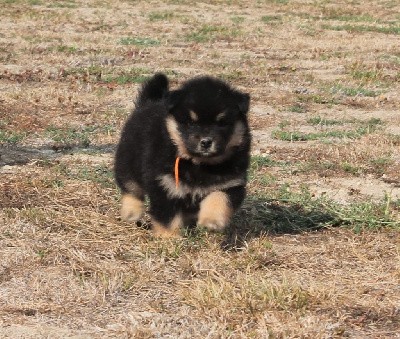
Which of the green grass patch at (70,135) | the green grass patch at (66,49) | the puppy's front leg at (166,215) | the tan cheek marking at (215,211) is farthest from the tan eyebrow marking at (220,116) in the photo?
the green grass patch at (66,49)

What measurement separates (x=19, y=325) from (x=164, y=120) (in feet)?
6.48

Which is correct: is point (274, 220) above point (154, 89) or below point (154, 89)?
below

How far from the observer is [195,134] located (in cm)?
555

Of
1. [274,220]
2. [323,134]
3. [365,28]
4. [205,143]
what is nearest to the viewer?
[205,143]

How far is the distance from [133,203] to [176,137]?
2.65ft

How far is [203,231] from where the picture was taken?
565 cm

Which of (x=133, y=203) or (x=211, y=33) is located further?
(x=211, y=33)

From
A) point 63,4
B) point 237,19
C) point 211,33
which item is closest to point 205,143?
point 211,33

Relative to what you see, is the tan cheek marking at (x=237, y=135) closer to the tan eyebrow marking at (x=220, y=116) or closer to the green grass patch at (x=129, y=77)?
the tan eyebrow marking at (x=220, y=116)

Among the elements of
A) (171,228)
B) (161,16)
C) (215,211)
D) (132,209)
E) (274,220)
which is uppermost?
(215,211)

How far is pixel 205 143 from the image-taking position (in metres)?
5.47

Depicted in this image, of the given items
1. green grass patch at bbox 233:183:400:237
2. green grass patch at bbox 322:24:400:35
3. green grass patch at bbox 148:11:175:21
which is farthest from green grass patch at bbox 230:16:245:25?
green grass patch at bbox 233:183:400:237

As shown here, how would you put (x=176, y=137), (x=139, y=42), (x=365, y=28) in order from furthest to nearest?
A: (x=365, y=28) < (x=139, y=42) < (x=176, y=137)

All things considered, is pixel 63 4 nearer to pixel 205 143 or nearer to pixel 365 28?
pixel 365 28
